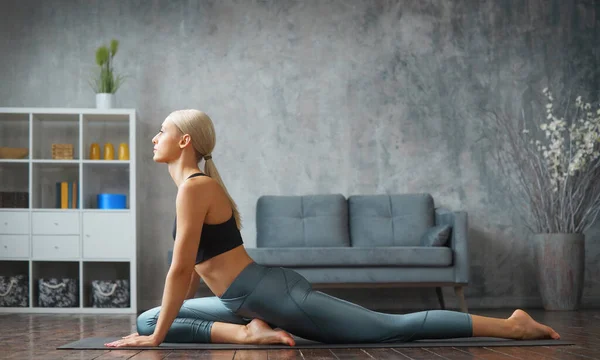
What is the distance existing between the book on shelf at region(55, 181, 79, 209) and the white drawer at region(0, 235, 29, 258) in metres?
0.35

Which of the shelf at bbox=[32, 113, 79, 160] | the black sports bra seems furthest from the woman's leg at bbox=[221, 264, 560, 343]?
the shelf at bbox=[32, 113, 79, 160]

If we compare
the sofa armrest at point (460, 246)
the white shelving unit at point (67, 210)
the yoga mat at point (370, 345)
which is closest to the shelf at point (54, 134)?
the white shelving unit at point (67, 210)

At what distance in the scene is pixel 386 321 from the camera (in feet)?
8.38

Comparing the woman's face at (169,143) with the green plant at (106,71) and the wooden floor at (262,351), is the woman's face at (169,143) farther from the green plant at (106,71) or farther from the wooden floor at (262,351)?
the green plant at (106,71)

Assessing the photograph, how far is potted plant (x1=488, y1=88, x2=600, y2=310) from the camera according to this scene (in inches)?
210

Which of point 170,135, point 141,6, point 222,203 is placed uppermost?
point 141,6

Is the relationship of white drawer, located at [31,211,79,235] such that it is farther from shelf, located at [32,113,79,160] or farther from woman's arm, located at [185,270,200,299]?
woman's arm, located at [185,270,200,299]

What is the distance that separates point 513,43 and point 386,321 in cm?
409

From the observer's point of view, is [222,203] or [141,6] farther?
[141,6]

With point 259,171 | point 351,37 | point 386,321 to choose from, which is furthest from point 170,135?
point 351,37

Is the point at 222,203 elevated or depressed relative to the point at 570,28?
depressed

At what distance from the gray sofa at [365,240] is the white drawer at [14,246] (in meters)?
1.72

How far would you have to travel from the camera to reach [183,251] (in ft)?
7.86

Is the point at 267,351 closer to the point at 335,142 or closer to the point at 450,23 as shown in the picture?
the point at 335,142
